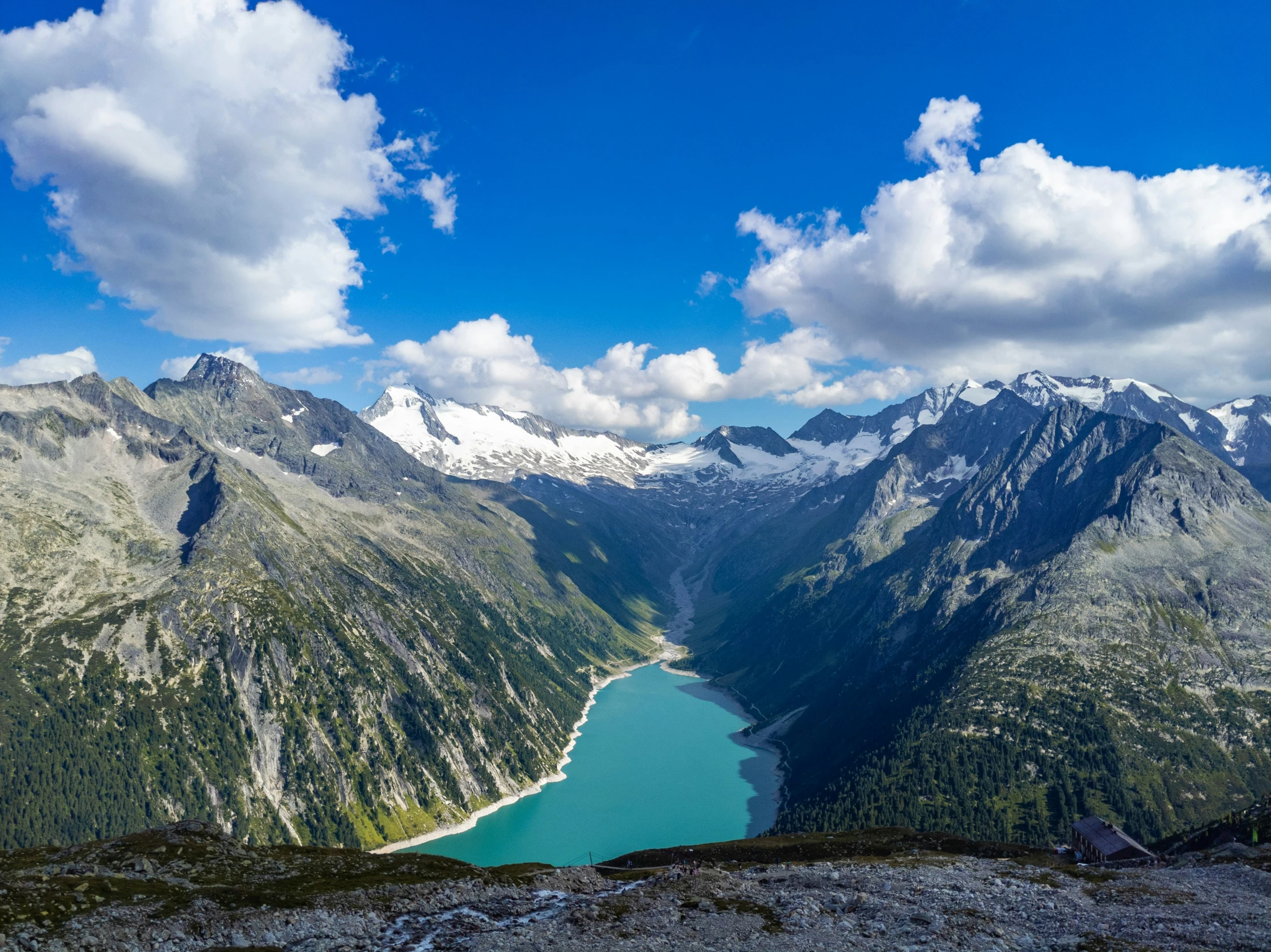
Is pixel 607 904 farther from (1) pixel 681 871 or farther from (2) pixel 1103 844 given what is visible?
(2) pixel 1103 844

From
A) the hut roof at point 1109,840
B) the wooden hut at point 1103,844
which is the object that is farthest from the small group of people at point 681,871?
the hut roof at point 1109,840

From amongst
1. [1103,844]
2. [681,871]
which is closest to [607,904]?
[681,871]

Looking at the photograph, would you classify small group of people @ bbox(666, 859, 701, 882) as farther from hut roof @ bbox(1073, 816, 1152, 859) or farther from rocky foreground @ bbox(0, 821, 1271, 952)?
hut roof @ bbox(1073, 816, 1152, 859)

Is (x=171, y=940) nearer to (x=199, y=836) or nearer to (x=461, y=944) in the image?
(x=461, y=944)

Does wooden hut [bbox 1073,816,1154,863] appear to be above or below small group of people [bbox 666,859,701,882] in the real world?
below

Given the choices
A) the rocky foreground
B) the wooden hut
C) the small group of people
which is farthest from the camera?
the wooden hut

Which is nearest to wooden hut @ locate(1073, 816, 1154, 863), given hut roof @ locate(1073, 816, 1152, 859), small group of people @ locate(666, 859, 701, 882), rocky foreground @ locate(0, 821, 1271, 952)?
hut roof @ locate(1073, 816, 1152, 859)

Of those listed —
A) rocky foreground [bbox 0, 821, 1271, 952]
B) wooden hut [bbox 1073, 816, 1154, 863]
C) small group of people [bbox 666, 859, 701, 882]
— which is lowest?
wooden hut [bbox 1073, 816, 1154, 863]
